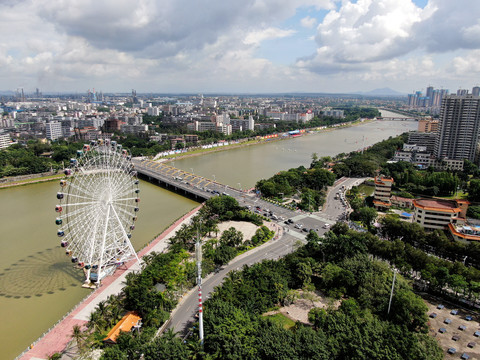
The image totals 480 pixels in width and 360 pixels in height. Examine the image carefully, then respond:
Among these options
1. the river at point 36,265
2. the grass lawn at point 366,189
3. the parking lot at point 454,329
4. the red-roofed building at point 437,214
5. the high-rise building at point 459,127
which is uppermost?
the high-rise building at point 459,127

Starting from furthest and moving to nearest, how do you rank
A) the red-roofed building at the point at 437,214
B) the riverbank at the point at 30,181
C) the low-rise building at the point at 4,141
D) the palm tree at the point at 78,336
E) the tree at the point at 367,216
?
the low-rise building at the point at 4,141, the riverbank at the point at 30,181, the tree at the point at 367,216, the red-roofed building at the point at 437,214, the palm tree at the point at 78,336

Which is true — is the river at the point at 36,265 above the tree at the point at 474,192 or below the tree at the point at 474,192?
below

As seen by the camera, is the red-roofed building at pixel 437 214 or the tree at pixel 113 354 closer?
the tree at pixel 113 354

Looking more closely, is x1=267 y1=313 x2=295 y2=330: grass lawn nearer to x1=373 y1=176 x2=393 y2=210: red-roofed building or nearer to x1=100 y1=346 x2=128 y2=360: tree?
x1=100 y1=346 x2=128 y2=360: tree

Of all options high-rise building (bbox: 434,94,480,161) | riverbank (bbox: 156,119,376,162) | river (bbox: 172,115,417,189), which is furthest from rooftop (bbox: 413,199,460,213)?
riverbank (bbox: 156,119,376,162)

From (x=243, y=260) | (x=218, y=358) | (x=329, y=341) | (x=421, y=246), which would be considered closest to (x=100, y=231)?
(x=243, y=260)

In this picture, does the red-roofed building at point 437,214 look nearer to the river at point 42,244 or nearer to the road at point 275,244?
the road at point 275,244

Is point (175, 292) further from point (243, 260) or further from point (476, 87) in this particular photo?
point (476, 87)

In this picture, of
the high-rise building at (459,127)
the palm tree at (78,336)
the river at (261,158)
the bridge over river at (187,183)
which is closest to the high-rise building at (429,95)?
the river at (261,158)
